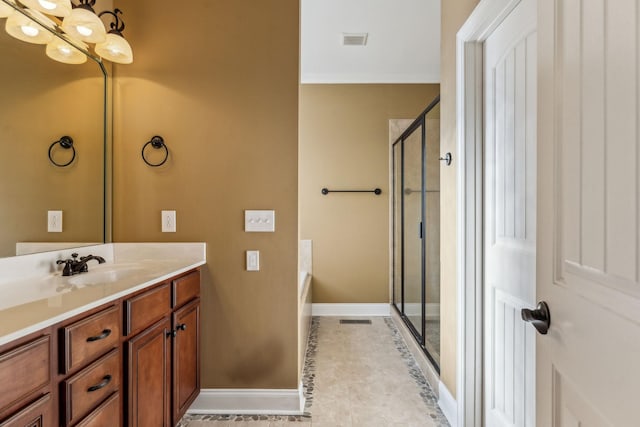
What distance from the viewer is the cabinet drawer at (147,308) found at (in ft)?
4.43

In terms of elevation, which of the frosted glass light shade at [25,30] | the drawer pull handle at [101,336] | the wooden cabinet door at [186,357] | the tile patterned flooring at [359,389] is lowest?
the tile patterned flooring at [359,389]

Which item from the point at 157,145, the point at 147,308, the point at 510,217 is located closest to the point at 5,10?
the point at 157,145

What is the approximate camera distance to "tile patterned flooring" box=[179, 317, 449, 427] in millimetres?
1957

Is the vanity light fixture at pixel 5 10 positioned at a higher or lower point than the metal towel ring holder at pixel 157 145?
higher

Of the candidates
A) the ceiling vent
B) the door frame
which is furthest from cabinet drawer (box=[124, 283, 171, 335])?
the ceiling vent

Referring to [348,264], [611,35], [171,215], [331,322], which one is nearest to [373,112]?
[348,264]

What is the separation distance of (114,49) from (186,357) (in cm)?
169

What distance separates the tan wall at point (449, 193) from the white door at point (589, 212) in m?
0.96

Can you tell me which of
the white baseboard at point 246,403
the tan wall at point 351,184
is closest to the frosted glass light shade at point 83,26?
the white baseboard at point 246,403

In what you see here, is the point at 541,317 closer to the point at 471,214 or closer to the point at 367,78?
the point at 471,214

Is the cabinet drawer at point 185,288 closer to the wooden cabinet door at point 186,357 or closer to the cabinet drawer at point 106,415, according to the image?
the wooden cabinet door at point 186,357

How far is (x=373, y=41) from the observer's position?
3262mm

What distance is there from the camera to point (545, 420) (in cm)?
86

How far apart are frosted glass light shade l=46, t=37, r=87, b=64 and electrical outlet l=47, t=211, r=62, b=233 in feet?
2.52
